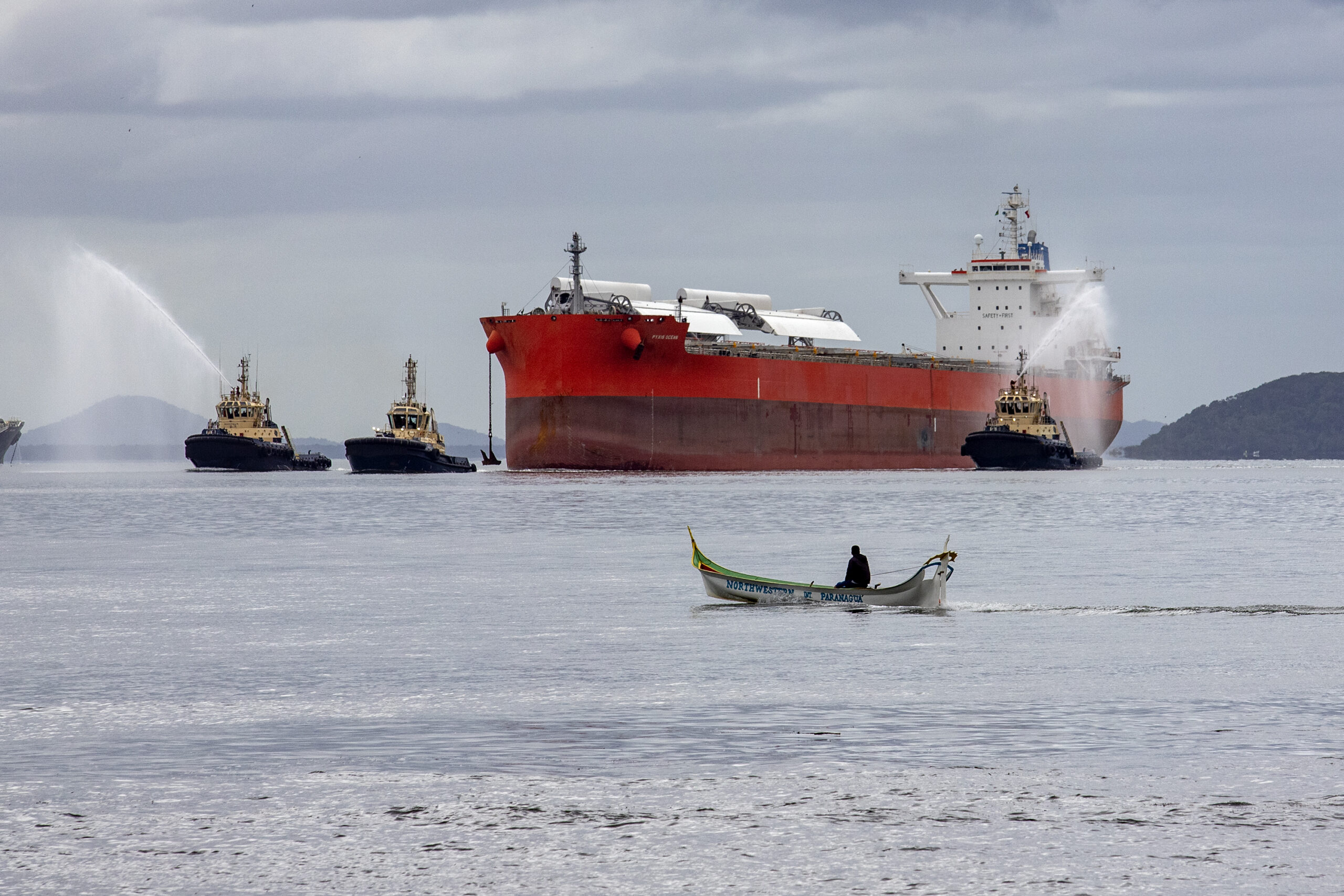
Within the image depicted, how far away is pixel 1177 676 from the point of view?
17.5 m

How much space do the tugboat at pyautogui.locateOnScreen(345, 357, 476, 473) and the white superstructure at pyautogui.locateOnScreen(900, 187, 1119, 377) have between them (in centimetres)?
3336

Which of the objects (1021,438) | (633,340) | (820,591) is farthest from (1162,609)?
(1021,438)

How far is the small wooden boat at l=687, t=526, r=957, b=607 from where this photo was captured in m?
24.2

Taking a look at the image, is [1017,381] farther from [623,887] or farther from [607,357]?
[623,887]

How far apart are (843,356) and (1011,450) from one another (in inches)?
404

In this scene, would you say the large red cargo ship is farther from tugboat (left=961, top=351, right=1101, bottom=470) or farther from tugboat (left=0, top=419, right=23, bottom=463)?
tugboat (left=0, top=419, right=23, bottom=463)

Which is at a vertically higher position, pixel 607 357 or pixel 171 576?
pixel 607 357

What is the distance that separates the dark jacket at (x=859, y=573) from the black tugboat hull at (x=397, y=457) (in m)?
68.1

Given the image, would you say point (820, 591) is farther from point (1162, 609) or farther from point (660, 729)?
point (660, 729)

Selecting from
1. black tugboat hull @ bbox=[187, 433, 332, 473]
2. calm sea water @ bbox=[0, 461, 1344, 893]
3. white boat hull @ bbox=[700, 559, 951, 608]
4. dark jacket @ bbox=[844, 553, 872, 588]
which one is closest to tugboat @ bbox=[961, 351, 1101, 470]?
black tugboat hull @ bbox=[187, 433, 332, 473]

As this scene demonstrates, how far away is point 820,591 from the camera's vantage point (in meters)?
24.6

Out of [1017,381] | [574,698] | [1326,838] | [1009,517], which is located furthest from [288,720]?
[1017,381]

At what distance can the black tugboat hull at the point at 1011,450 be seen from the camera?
80.8 metres

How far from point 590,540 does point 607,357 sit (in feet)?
105
